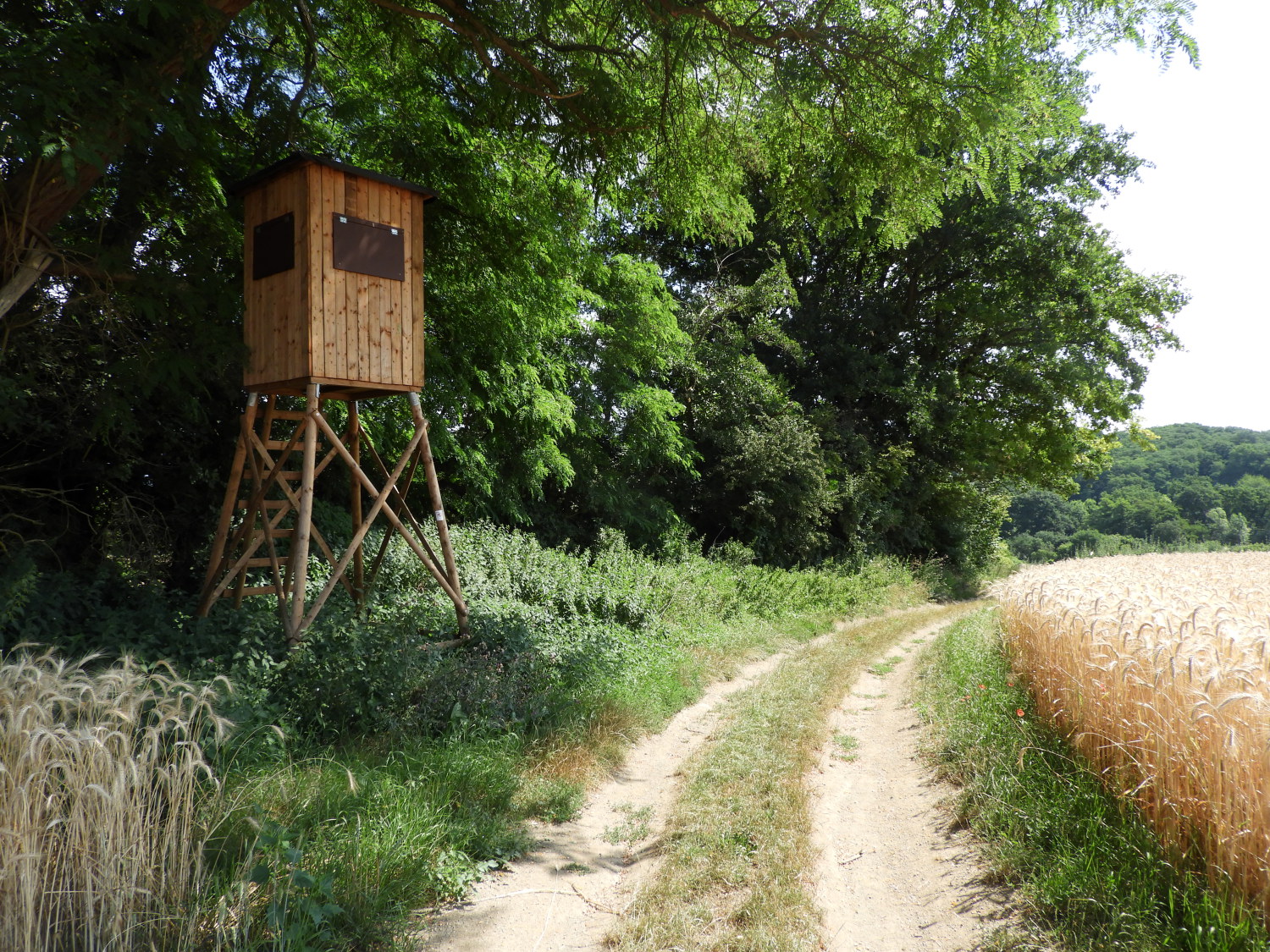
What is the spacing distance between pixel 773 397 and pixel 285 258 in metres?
13.5

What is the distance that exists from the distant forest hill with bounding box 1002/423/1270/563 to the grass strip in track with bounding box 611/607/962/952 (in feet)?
99.3

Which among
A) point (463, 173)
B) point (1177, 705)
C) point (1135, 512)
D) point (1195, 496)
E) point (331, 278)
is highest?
point (463, 173)

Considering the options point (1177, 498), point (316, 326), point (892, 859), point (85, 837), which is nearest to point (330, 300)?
point (316, 326)

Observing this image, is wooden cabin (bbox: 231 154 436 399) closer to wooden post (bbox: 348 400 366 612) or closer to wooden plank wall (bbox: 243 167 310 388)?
wooden plank wall (bbox: 243 167 310 388)

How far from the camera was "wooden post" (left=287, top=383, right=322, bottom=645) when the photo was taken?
7.01 meters

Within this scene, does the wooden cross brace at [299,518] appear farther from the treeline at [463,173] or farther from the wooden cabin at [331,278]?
the treeline at [463,173]

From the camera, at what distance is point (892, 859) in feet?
15.6

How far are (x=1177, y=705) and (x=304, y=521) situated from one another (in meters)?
6.88

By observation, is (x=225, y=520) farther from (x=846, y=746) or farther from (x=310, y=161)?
(x=846, y=746)

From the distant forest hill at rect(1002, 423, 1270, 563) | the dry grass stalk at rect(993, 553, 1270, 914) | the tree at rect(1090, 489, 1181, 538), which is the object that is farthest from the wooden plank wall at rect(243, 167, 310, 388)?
the tree at rect(1090, 489, 1181, 538)

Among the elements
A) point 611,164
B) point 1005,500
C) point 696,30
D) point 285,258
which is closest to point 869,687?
point 611,164

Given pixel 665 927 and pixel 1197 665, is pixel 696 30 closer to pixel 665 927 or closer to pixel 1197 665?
pixel 1197 665

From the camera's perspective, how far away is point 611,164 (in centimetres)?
861

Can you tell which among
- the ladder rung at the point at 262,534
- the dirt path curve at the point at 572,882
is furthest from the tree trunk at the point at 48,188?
the dirt path curve at the point at 572,882
